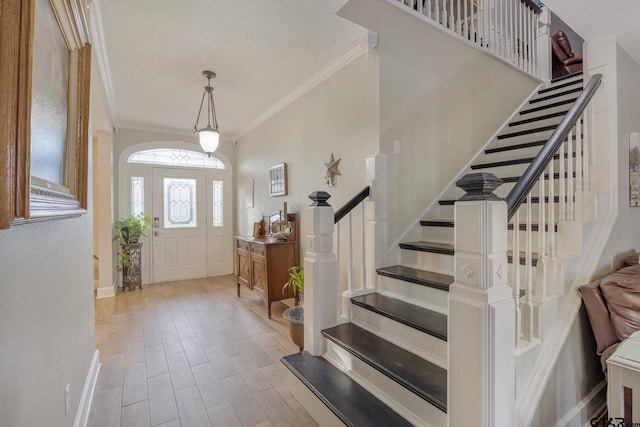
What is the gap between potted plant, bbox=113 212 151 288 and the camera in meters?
4.81

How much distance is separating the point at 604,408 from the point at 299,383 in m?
1.99

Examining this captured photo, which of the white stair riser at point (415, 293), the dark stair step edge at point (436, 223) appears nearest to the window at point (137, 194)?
the white stair riser at point (415, 293)

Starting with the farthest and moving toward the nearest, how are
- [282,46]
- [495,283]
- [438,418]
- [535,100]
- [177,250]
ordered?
[177,250] → [535,100] → [282,46] → [438,418] → [495,283]

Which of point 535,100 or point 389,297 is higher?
point 535,100

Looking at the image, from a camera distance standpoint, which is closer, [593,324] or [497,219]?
[497,219]

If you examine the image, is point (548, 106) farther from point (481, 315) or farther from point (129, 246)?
point (129, 246)

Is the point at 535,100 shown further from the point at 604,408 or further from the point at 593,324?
the point at 604,408

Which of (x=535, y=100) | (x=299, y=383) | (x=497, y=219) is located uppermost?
(x=535, y=100)

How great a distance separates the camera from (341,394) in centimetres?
183

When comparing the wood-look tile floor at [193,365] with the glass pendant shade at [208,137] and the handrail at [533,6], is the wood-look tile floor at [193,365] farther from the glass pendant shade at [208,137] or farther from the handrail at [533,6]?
the handrail at [533,6]

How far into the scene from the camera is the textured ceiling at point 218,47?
7.48ft

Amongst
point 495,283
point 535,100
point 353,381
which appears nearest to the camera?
point 495,283

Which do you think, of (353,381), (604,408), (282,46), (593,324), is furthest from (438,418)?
(282,46)

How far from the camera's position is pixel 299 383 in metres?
2.04
